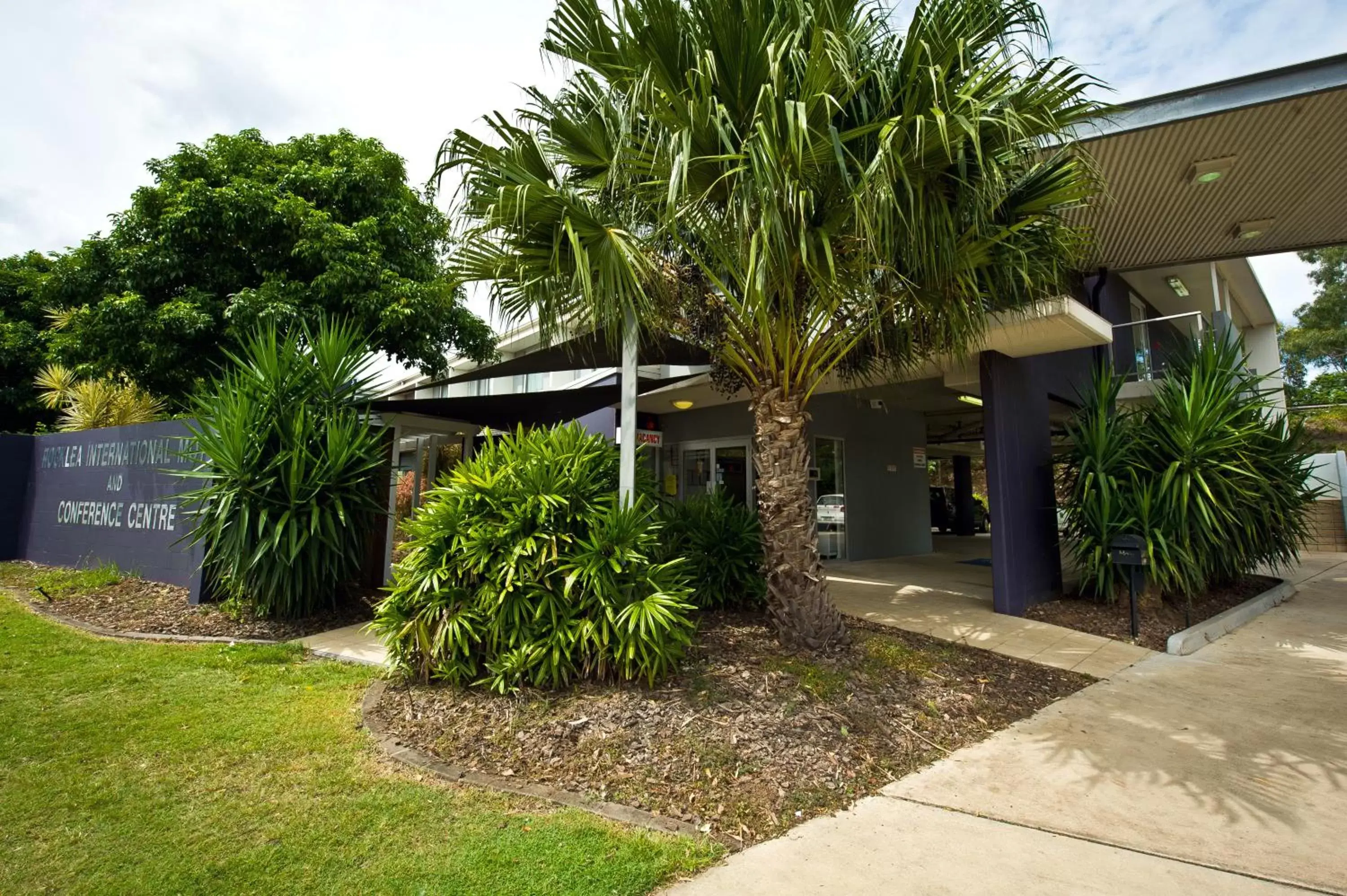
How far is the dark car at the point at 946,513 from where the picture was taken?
70.7ft

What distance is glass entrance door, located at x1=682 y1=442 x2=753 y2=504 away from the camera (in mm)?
11594

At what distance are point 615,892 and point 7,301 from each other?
2237 cm

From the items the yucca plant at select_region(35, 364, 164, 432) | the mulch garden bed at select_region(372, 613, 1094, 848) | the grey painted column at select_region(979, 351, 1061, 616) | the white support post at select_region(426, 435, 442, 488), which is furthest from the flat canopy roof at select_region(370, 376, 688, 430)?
the yucca plant at select_region(35, 364, 164, 432)

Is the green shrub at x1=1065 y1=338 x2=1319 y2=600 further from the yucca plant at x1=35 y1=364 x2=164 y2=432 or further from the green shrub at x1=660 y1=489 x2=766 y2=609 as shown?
the yucca plant at x1=35 y1=364 x2=164 y2=432

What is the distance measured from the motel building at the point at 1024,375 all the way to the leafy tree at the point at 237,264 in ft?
5.87

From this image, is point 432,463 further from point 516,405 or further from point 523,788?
point 523,788

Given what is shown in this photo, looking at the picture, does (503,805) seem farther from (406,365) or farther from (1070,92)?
(406,365)

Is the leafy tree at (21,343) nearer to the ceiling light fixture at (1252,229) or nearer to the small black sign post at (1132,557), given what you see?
the small black sign post at (1132,557)

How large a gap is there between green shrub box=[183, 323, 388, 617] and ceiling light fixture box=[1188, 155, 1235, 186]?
9.95 m

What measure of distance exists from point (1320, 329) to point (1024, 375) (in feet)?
113

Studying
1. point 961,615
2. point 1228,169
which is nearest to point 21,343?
point 961,615

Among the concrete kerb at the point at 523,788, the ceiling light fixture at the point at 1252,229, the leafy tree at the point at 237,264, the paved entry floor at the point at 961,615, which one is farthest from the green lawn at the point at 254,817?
the ceiling light fixture at the point at 1252,229

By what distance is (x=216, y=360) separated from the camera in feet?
32.2

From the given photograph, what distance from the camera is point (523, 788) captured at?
10.9ft
